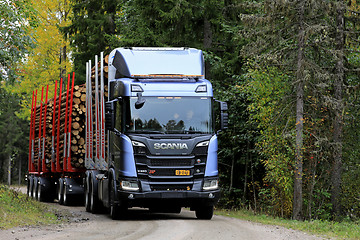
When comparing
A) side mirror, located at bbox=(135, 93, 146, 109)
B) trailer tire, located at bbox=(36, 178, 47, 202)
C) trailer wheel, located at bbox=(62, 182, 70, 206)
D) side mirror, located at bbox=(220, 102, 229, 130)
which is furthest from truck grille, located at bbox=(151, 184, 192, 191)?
trailer tire, located at bbox=(36, 178, 47, 202)

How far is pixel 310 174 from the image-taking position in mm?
20375

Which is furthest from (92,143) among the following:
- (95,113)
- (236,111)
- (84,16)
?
(84,16)

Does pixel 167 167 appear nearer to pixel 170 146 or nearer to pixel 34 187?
pixel 170 146

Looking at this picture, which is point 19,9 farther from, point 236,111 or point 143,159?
point 236,111

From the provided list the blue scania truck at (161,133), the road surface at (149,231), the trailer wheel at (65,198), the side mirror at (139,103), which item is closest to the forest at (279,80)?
the blue scania truck at (161,133)

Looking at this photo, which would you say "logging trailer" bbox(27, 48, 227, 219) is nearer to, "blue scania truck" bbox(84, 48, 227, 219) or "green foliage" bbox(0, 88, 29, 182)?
"blue scania truck" bbox(84, 48, 227, 219)

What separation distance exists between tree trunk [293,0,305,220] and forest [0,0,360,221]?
3 centimetres

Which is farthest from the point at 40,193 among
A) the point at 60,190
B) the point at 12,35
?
the point at 12,35

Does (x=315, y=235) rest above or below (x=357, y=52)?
below

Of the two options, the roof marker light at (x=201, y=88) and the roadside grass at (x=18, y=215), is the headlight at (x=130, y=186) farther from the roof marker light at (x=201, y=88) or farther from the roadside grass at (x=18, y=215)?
the roof marker light at (x=201, y=88)

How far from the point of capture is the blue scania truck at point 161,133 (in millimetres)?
13852

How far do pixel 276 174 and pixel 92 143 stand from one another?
591 cm

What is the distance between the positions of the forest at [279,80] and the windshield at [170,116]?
4.00 m

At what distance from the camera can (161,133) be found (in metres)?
14.0
